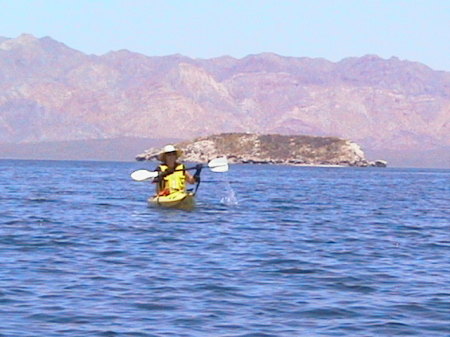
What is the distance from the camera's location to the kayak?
4503 cm

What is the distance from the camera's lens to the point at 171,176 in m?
45.3

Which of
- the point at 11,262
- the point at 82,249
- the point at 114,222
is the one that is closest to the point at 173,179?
the point at 114,222

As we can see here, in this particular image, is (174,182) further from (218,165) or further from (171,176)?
(218,165)

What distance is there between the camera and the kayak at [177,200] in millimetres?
45031

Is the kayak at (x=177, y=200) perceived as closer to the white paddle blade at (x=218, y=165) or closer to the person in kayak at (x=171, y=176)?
the person in kayak at (x=171, y=176)

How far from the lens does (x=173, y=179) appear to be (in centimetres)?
4534

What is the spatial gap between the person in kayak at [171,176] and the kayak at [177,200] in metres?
0.18

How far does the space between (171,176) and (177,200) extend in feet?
3.35

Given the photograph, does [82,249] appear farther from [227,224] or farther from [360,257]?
[227,224]

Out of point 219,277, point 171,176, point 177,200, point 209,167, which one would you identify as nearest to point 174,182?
point 171,176

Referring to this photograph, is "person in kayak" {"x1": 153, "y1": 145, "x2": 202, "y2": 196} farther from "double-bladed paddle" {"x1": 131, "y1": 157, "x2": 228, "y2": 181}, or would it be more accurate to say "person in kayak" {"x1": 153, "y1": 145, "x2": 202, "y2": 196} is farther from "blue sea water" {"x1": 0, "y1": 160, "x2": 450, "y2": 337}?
"blue sea water" {"x1": 0, "y1": 160, "x2": 450, "y2": 337}

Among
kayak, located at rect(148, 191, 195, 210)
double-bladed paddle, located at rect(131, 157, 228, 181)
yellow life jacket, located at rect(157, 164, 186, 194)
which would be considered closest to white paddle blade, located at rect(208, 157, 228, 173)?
double-bladed paddle, located at rect(131, 157, 228, 181)

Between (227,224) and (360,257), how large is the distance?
11560 mm

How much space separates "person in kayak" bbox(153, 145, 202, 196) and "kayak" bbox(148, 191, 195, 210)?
0.18 m
